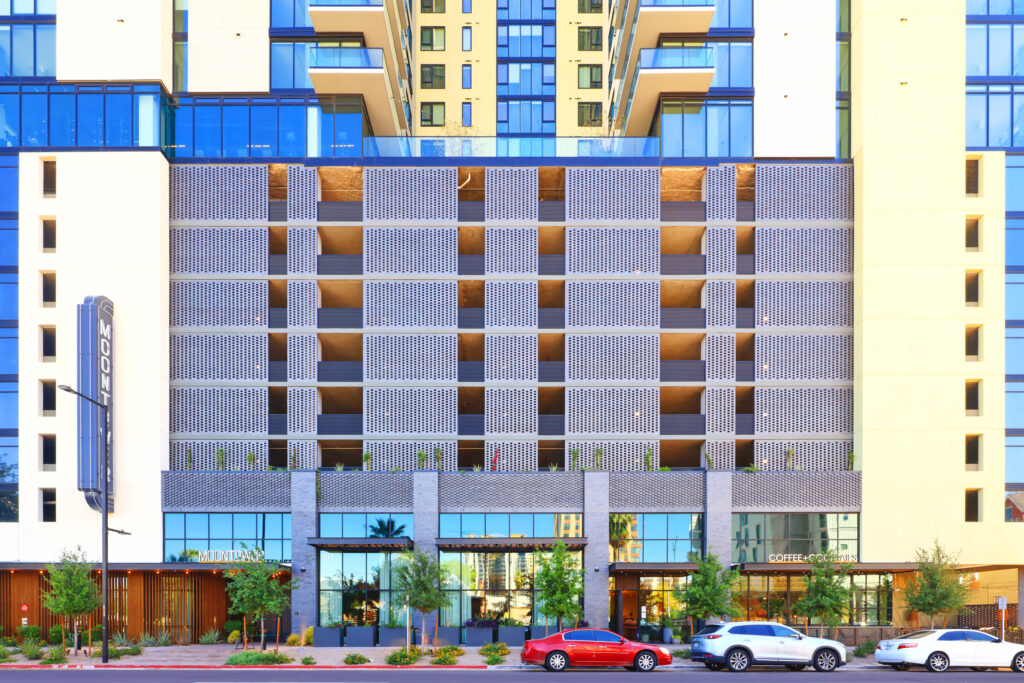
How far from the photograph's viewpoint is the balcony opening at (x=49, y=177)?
40.4 metres

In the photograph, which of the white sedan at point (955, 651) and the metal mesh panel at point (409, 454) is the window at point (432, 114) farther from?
the white sedan at point (955, 651)

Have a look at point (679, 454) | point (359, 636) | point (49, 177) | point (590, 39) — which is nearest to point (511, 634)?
Result: point (359, 636)

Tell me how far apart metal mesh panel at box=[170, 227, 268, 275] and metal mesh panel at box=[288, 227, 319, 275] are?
1.18 meters

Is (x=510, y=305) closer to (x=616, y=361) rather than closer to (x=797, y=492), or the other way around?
(x=616, y=361)

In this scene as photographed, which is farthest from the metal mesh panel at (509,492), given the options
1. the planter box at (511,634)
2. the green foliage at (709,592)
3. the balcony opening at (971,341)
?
the balcony opening at (971,341)

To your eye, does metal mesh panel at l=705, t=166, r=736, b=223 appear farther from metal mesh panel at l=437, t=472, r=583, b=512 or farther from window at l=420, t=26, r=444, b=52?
window at l=420, t=26, r=444, b=52

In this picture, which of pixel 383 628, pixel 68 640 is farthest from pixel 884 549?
pixel 68 640

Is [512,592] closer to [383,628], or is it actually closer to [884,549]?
[383,628]

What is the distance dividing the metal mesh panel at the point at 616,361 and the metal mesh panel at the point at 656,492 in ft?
14.8

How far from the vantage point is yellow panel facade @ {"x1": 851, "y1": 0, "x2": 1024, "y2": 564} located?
128 ft

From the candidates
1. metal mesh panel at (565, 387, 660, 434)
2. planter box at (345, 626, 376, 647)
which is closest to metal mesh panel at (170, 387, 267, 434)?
planter box at (345, 626, 376, 647)

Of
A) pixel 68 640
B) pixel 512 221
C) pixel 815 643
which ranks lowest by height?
pixel 68 640

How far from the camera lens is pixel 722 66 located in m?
42.4

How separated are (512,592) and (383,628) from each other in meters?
5.75
